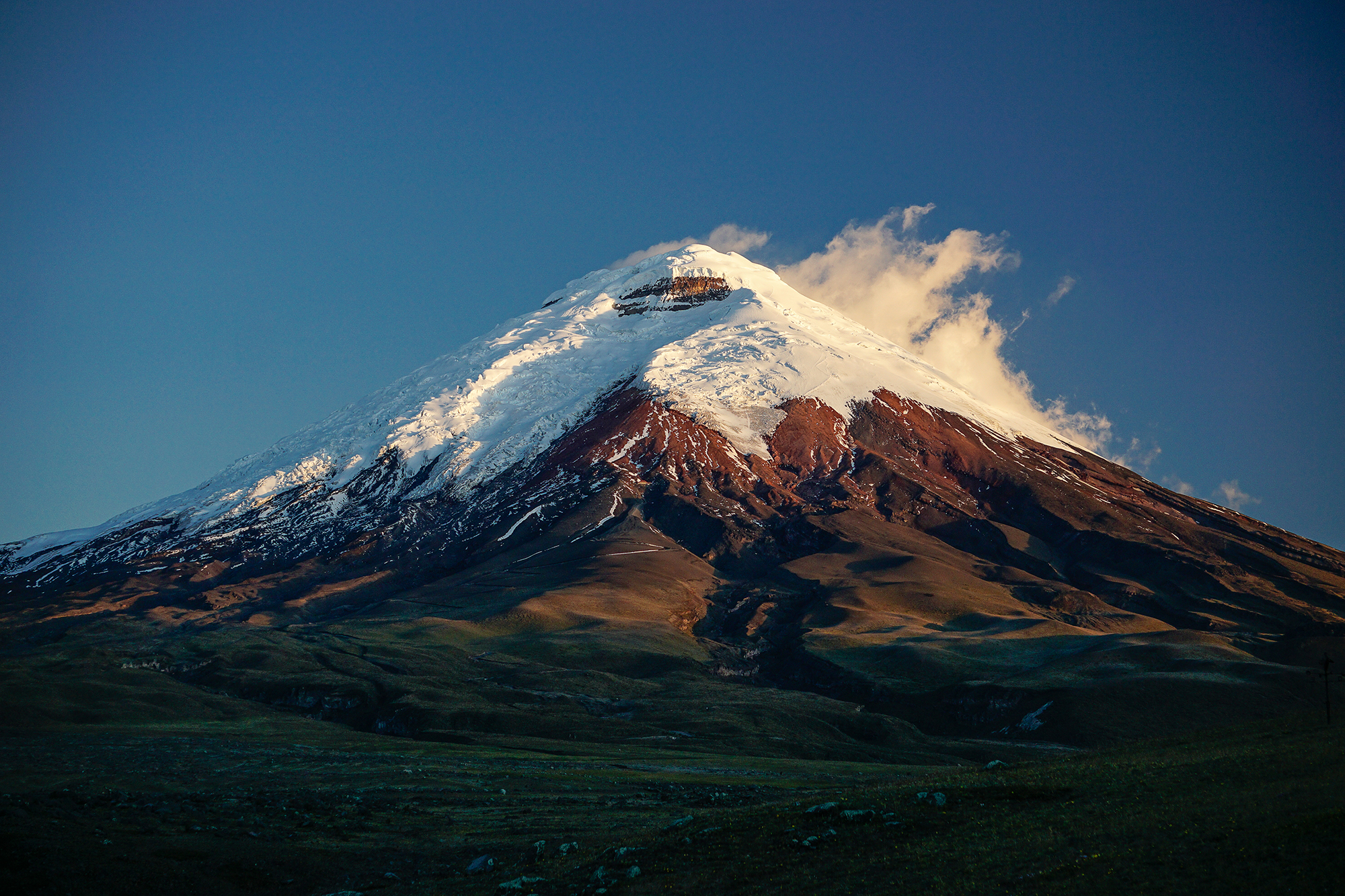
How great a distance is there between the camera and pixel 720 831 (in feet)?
127

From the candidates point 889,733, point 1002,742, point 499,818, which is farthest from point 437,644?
point 499,818

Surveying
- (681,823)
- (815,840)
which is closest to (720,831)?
(681,823)

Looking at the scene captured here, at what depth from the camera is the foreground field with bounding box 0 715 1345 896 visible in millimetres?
27812

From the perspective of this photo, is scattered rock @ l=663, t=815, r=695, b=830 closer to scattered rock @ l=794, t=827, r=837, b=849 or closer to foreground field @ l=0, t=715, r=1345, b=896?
foreground field @ l=0, t=715, r=1345, b=896

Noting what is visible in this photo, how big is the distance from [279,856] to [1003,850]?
30362mm

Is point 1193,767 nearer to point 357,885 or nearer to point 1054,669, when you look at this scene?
point 357,885

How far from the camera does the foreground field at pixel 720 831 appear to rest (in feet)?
91.2

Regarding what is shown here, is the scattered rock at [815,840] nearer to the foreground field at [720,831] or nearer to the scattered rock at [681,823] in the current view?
the foreground field at [720,831]

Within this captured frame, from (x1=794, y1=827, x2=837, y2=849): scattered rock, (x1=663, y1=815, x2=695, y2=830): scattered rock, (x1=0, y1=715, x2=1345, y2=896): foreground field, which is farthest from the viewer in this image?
(x1=663, y1=815, x2=695, y2=830): scattered rock

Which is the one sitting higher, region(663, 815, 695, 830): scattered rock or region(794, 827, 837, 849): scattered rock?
region(794, 827, 837, 849): scattered rock

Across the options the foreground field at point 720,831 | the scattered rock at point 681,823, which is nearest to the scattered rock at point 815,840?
the foreground field at point 720,831

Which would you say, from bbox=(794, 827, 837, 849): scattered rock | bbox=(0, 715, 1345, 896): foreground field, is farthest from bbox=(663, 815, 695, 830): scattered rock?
bbox=(794, 827, 837, 849): scattered rock

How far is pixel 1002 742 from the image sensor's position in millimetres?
119125

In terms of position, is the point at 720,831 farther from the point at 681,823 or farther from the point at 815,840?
the point at 815,840
